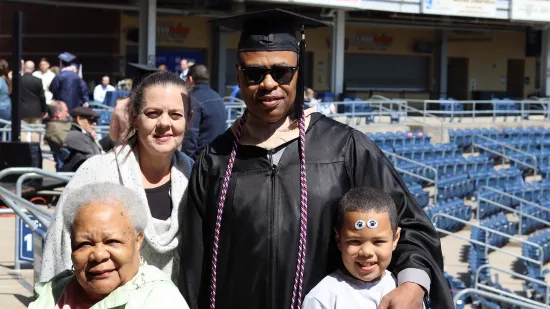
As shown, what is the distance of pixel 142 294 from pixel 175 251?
624mm

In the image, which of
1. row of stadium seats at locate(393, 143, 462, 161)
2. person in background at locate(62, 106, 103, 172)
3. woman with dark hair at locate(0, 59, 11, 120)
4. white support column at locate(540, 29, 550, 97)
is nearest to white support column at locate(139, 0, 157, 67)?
row of stadium seats at locate(393, 143, 462, 161)

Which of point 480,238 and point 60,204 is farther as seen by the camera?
point 480,238

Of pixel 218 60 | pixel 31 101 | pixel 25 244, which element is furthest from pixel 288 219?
pixel 218 60

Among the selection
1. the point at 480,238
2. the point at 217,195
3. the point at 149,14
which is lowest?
the point at 480,238

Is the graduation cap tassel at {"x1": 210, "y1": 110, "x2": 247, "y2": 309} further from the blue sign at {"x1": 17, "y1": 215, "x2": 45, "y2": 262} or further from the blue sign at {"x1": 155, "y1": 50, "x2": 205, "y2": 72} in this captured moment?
the blue sign at {"x1": 155, "y1": 50, "x2": 205, "y2": 72}

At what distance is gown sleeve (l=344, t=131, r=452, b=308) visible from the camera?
118 inches

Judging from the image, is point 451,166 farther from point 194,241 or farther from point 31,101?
point 194,241

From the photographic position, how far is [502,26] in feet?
110

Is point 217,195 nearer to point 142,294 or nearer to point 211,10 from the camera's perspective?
point 142,294

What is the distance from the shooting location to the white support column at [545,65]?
102 ft

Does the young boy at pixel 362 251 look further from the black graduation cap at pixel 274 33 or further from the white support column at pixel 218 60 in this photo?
the white support column at pixel 218 60

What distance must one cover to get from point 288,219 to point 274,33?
61 centimetres

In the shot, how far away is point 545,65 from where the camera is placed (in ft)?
102

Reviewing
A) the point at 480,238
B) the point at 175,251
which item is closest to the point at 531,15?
the point at 480,238
